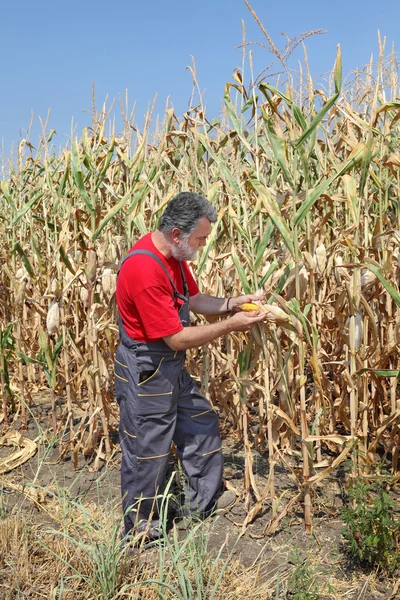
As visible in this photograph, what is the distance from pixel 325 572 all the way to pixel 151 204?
2617 mm

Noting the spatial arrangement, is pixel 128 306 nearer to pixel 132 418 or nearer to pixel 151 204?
pixel 132 418

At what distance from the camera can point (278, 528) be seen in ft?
10.0

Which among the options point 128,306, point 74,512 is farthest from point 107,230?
point 74,512

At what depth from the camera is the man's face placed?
2804 millimetres

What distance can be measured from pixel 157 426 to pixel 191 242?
A: 949mm

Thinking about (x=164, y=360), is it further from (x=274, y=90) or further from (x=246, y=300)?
(x=274, y=90)

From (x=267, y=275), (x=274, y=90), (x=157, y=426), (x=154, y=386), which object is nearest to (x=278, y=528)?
(x=157, y=426)

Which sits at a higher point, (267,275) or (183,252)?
(183,252)

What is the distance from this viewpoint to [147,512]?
3.07 meters

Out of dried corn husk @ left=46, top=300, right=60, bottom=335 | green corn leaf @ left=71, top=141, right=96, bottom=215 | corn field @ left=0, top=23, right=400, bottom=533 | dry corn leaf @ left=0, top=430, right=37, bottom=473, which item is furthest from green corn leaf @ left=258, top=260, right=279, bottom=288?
dry corn leaf @ left=0, top=430, right=37, bottom=473

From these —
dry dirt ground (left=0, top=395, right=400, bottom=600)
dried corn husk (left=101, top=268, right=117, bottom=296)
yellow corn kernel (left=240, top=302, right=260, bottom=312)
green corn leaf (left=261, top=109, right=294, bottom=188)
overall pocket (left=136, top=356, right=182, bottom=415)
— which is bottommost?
dry dirt ground (left=0, top=395, right=400, bottom=600)

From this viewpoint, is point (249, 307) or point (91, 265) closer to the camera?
point (249, 307)

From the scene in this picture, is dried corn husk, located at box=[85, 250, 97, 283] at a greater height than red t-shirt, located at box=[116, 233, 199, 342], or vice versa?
dried corn husk, located at box=[85, 250, 97, 283]

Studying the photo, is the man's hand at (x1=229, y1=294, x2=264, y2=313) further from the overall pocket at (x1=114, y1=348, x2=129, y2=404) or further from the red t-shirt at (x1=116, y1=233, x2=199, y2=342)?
the overall pocket at (x1=114, y1=348, x2=129, y2=404)
